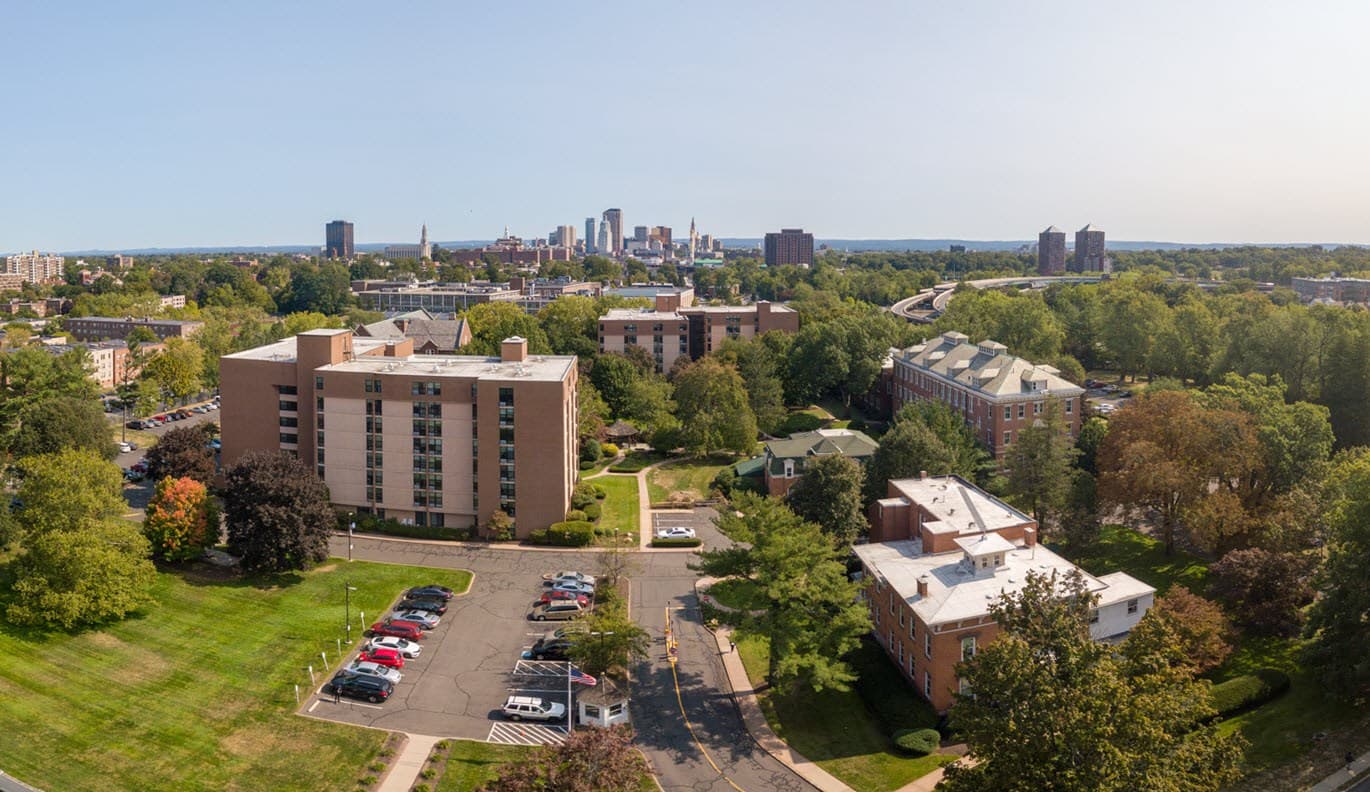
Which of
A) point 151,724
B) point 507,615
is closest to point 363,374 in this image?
point 507,615

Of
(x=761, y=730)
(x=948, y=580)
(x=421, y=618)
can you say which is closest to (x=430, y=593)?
(x=421, y=618)

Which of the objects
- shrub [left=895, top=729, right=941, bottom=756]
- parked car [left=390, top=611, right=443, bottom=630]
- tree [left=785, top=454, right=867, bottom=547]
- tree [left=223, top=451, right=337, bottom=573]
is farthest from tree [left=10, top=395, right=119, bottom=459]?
shrub [left=895, top=729, right=941, bottom=756]

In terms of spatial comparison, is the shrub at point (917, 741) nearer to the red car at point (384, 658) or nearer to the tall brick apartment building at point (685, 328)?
the red car at point (384, 658)

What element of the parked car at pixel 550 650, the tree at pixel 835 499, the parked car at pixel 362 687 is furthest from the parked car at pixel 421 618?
the tree at pixel 835 499

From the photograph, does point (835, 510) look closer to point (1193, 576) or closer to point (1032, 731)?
point (1193, 576)

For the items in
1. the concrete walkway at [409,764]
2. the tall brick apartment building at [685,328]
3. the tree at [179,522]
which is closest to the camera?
the concrete walkway at [409,764]

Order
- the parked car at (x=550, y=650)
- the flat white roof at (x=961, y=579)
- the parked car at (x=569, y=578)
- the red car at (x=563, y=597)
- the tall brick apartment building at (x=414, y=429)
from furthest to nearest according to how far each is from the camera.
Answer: the tall brick apartment building at (x=414, y=429), the parked car at (x=569, y=578), the red car at (x=563, y=597), the parked car at (x=550, y=650), the flat white roof at (x=961, y=579)
